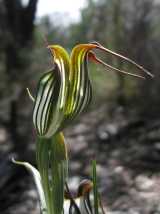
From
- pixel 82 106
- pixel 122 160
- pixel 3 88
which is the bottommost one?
pixel 122 160

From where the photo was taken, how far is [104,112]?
6422 millimetres

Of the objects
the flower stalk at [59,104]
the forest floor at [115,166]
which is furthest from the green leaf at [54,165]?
the forest floor at [115,166]

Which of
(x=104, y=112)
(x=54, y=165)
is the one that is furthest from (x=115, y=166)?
(x=54, y=165)

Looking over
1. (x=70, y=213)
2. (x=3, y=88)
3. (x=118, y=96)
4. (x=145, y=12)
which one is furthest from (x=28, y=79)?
(x=70, y=213)

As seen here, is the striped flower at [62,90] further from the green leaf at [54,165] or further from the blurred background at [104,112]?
the blurred background at [104,112]

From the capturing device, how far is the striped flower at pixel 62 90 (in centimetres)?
92

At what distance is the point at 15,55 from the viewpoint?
5578 millimetres

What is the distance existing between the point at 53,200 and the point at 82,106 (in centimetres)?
22

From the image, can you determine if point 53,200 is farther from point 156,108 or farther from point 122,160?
point 156,108

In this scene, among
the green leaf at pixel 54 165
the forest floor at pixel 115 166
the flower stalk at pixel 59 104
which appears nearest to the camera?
the flower stalk at pixel 59 104

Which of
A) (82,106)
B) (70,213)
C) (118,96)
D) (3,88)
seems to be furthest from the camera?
(118,96)

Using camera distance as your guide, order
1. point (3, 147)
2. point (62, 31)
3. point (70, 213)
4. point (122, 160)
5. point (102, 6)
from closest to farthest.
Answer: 1. point (70, 213)
2. point (122, 160)
3. point (3, 147)
4. point (102, 6)
5. point (62, 31)

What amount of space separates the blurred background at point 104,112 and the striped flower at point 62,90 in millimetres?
1866

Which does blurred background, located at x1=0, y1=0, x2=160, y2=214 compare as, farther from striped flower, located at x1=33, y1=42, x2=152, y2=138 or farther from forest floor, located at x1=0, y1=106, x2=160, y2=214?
striped flower, located at x1=33, y1=42, x2=152, y2=138
